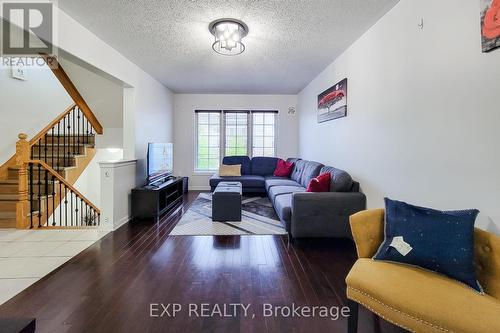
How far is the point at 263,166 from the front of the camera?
6.41 m

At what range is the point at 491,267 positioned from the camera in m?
1.38

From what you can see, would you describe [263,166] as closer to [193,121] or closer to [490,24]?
[193,121]

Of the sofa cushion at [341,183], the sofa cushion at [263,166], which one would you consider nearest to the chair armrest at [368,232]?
the sofa cushion at [341,183]

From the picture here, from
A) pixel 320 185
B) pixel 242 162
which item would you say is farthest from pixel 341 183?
pixel 242 162

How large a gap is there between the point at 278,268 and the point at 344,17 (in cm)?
267

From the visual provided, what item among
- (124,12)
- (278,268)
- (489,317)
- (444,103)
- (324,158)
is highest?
(124,12)

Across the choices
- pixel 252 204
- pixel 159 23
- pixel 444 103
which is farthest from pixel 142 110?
pixel 444 103

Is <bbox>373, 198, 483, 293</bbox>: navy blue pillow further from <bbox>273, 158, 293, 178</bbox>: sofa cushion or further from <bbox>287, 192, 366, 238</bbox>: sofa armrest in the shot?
<bbox>273, 158, 293, 178</bbox>: sofa cushion

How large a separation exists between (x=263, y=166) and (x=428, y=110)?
4559 mm

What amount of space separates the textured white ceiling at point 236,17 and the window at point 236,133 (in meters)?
2.04

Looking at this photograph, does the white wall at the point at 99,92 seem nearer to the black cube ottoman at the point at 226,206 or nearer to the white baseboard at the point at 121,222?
the white baseboard at the point at 121,222

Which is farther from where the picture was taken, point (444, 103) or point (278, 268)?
point (278, 268)

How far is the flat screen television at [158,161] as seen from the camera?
422cm

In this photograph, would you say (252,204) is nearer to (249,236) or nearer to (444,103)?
(249,236)
